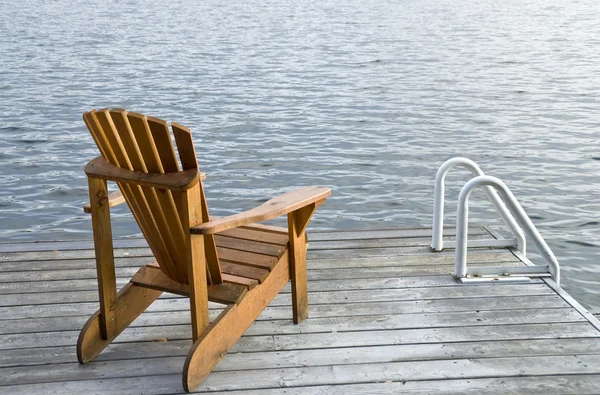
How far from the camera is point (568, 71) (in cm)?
1445

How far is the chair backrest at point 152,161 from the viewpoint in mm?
2693

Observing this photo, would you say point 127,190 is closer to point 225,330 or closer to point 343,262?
point 225,330

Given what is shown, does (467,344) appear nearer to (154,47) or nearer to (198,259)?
(198,259)

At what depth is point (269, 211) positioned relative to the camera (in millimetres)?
2896

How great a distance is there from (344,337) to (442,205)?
120 cm

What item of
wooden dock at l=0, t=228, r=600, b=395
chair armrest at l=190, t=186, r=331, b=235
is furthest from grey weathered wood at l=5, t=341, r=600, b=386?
chair armrest at l=190, t=186, r=331, b=235

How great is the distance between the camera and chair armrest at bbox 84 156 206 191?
2.65 m

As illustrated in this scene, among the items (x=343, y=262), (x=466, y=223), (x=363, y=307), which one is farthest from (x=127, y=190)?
(x=466, y=223)

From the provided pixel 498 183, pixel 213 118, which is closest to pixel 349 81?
pixel 213 118

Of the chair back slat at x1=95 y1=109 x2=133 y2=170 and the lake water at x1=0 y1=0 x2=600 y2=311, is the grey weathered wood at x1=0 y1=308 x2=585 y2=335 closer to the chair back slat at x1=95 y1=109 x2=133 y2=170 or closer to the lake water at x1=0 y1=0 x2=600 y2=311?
the chair back slat at x1=95 y1=109 x2=133 y2=170

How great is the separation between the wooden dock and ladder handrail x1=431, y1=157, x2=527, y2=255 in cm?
11

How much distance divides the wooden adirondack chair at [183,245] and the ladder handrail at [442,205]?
104 centimetres

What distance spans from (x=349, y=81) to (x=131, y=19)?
11882 mm

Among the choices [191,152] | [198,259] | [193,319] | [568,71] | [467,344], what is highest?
[191,152]
